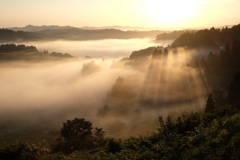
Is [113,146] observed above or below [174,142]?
below

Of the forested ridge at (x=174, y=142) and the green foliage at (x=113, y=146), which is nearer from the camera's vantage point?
the forested ridge at (x=174, y=142)

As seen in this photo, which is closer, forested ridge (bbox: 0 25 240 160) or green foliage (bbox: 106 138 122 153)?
forested ridge (bbox: 0 25 240 160)

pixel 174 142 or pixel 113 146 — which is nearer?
pixel 174 142

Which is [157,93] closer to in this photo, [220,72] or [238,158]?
[220,72]

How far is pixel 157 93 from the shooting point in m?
143

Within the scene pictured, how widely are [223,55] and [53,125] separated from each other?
348 feet

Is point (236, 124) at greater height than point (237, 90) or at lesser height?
greater

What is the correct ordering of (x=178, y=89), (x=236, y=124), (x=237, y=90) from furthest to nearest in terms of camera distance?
(x=178, y=89) < (x=237, y=90) < (x=236, y=124)

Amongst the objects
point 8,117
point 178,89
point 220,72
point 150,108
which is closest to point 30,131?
point 8,117

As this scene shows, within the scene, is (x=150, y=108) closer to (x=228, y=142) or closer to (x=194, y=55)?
(x=194, y=55)

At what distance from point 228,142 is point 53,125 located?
12805 cm

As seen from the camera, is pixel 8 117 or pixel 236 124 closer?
pixel 236 124

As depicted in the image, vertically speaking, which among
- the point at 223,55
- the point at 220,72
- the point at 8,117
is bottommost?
the point at 8,117

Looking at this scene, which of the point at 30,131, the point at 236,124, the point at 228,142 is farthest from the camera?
the point at 30,131
